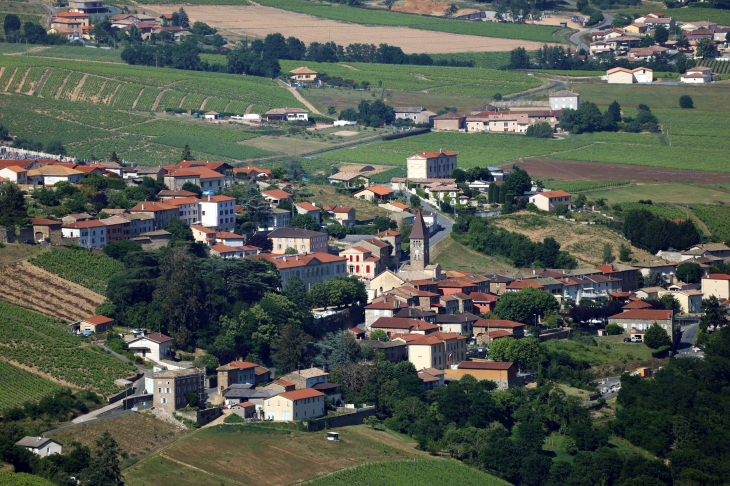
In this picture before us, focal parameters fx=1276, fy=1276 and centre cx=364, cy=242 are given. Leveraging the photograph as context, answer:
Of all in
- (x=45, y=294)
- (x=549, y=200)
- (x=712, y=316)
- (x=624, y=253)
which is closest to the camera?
(x=45, y=294)

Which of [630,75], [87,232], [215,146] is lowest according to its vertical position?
[215,146]

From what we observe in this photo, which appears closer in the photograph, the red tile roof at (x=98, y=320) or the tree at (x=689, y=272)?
the red tile roof at (x=98, y=320)

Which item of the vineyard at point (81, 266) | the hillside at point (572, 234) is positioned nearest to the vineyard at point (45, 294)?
the vineyard at point (81, 266)

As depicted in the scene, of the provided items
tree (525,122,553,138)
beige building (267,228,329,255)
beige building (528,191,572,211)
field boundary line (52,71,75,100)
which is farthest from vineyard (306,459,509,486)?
field boundary line (52,71,75,100)

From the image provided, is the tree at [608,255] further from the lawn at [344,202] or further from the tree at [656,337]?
the lawn at [344,202]

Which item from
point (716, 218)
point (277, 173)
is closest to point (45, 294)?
point (277, 173)

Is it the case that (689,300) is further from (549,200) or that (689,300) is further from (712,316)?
(549,200)

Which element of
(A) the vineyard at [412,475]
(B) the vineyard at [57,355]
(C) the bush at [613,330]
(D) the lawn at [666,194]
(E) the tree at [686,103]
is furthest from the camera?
(E) the tree at [686,103]

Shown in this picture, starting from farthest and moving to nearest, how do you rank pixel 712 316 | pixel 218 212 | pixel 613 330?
pixel 218 212 → pixel 712 316 → pixel 613 330
